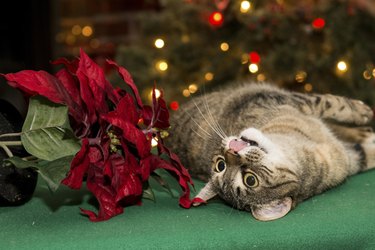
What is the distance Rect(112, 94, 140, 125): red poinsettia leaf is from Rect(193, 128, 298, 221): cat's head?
0.85 ft

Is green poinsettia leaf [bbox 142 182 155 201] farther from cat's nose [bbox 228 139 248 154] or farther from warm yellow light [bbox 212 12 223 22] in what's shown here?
warm yellow light [bbox 212 12 223 22]

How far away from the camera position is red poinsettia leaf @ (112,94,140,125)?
113 cm

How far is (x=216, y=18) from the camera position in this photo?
112 inches

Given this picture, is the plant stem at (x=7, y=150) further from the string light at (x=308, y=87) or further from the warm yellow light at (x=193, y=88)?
the string light at (x=308, y=87)

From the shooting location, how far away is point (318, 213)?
122cm

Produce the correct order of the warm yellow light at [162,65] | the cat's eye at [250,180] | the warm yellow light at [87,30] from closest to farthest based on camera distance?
the cat's eye at [250,180] → the warm yellow light at [162,65] → the warm yellow light at [87,30]

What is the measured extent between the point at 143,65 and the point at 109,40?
2.08m

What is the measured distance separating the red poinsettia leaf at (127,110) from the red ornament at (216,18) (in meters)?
1.77

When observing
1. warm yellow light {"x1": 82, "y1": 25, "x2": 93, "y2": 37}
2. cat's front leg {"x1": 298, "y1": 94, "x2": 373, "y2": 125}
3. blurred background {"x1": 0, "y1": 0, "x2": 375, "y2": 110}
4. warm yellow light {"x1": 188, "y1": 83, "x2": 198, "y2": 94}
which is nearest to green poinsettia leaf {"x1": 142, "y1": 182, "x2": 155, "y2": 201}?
cat's front leg {"x1": 298, "y1": 94, "x2": 373, "y2": 125}

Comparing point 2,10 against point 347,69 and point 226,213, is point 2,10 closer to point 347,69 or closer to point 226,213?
point 347,69

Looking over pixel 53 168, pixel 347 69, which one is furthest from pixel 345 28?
pixel 53 168

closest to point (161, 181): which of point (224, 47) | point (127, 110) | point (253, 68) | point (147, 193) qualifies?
point (147, 193)

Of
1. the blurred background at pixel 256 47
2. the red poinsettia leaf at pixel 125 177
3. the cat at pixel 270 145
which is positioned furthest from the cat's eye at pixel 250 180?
the blurred background at pixel 256 47

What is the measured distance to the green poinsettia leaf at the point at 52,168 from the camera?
3.51ft
